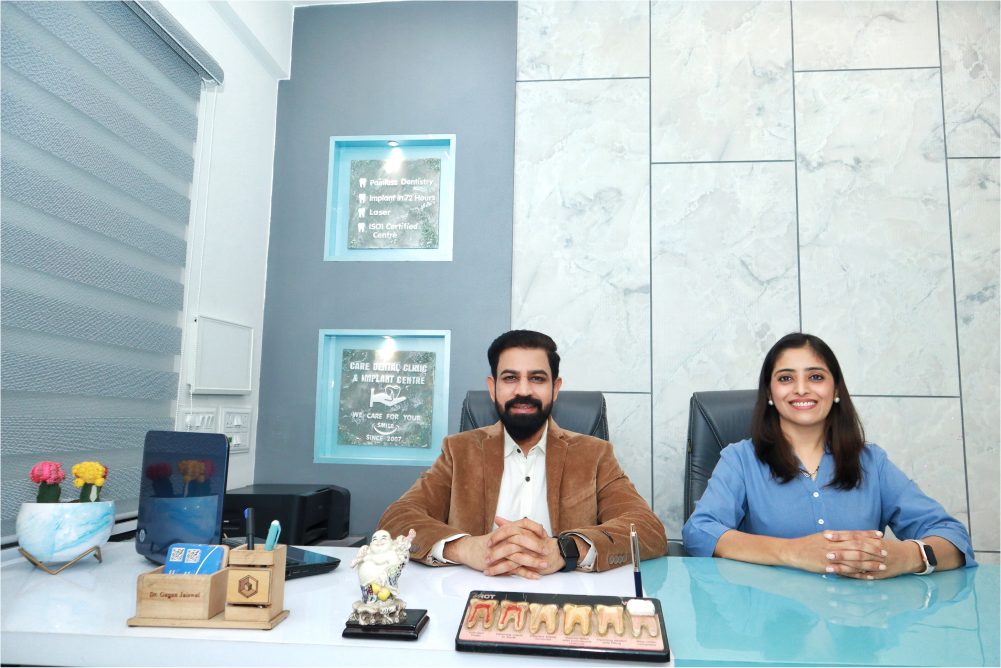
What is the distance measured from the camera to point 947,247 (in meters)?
2.64

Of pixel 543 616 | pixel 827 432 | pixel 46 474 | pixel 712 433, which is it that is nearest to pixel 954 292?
pixel 827 432

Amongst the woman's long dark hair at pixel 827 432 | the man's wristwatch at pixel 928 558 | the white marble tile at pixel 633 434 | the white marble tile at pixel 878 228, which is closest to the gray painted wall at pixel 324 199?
the white marble tile at pixel 633 434

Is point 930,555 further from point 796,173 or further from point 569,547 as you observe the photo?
point 796,173

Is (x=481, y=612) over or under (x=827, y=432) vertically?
under

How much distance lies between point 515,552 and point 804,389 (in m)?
1.01

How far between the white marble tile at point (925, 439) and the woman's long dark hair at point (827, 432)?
90cm

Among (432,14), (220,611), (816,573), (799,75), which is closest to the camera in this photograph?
(220,611)

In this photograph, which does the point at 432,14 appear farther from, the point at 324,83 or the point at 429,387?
the point at 429,387

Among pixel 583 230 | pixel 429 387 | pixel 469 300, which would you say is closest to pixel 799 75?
pixel 583 230

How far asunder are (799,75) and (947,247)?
948mm

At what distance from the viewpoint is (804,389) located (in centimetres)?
182

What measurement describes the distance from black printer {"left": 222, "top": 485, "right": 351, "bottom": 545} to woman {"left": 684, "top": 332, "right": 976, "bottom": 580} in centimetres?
136

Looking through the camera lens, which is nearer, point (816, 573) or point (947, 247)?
point (816, 573)

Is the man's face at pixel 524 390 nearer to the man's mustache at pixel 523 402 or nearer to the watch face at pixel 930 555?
the man's mustache at pixel 523 402
